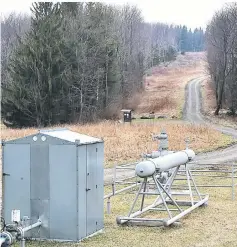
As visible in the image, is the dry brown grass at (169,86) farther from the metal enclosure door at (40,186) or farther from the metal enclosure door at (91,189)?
the metal enclosure door at (40,186)

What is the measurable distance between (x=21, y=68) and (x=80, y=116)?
626cm

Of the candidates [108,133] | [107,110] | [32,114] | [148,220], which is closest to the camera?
[148,220]

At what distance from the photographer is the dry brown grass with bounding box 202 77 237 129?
160ft

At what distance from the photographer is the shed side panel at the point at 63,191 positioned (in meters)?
9.94

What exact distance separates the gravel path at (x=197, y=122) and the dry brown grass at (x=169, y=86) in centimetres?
94


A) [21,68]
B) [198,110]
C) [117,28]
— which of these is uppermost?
[117,28]

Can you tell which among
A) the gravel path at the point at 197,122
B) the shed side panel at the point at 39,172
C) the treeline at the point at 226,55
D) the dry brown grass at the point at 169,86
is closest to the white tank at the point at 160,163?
the shed side panel at the point at 39,172

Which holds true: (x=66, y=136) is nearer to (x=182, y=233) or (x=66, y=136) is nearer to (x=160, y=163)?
(x=160, y=163)

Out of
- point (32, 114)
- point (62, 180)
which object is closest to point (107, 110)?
point (32, 114)

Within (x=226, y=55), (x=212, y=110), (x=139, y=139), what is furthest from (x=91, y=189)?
(x=212, y=110)

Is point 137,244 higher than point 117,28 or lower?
lower

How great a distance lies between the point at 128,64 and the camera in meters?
67.1

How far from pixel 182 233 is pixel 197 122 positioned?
38424 mm

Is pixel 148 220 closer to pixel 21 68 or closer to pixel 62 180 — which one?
pixel 62 180
